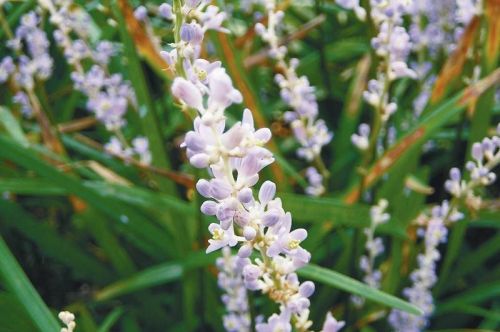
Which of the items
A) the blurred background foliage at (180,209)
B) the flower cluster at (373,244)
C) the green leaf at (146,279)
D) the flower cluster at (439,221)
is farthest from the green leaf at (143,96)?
the flower cluster at (439,221)

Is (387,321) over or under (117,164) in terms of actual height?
under

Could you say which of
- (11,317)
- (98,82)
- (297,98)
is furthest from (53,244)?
(297,98)

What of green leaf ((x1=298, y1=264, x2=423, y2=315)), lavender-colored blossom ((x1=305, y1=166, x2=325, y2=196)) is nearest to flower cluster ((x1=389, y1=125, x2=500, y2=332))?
lavender-colored blossom ((x1=305, y1=166, x2=325, y2=196))

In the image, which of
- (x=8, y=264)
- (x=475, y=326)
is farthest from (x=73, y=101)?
(x=475, y=326)

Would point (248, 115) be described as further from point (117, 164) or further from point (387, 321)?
point (117, 164)

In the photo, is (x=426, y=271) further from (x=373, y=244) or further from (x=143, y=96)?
(x=143, y=96)

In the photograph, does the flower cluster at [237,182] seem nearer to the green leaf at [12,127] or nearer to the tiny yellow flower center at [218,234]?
the tiny yellow flower center at [218,234]
